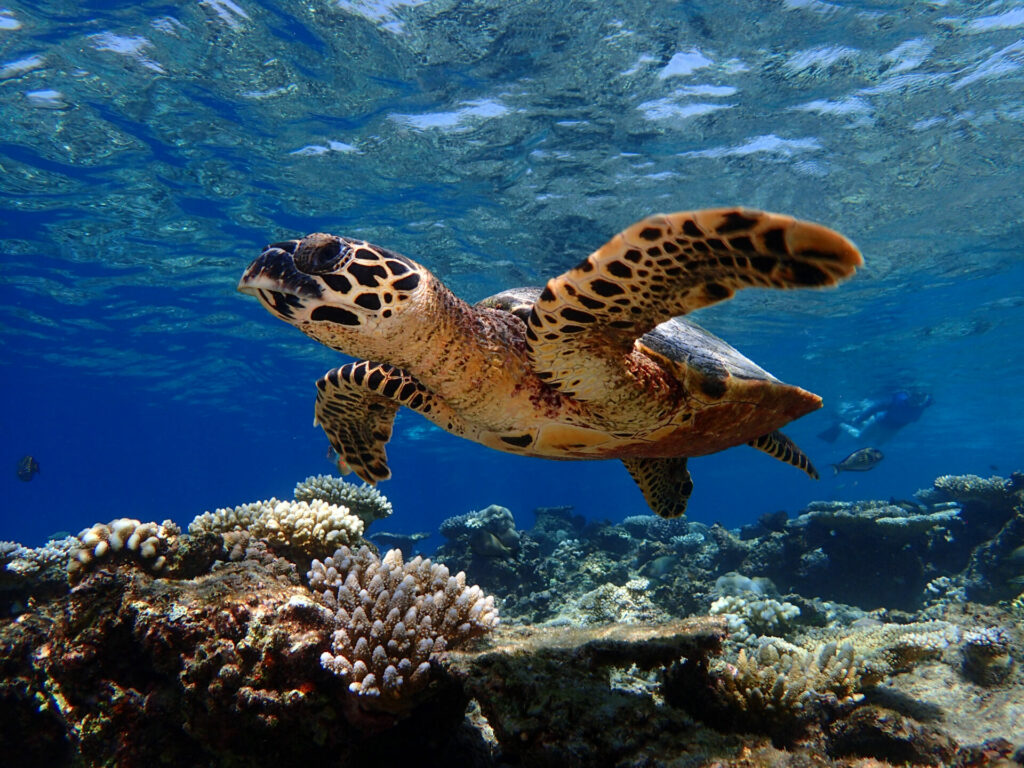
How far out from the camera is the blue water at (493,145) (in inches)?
367

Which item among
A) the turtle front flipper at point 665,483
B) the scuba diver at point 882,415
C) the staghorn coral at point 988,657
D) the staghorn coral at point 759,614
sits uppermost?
the scuba diver at point 882,415

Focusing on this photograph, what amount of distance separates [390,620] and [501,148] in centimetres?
1150

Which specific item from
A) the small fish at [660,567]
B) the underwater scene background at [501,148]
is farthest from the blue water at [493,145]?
the small fish at [660,567]

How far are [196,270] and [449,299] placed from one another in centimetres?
1887

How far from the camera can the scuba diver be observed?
3141 centimetres

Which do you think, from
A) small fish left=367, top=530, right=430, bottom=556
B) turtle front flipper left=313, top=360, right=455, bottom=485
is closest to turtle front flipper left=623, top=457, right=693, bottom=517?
turtle front flipper left=313, top=360, right=455, bottom=485

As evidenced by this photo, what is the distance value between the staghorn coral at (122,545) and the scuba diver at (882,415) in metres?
35.0

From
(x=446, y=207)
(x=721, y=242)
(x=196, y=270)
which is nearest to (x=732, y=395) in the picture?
(x=721, y=242)

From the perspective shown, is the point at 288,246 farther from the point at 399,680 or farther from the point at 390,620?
the point at 399,680

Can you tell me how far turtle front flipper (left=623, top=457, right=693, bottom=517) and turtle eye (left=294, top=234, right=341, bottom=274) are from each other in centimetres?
383

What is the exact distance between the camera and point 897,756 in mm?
2648

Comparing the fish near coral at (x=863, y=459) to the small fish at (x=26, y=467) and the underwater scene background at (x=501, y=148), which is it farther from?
the small fish at (x=26, y=467)

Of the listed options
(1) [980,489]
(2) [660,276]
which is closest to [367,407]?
(2) [660,276]

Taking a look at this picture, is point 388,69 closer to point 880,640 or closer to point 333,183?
point 333,183
